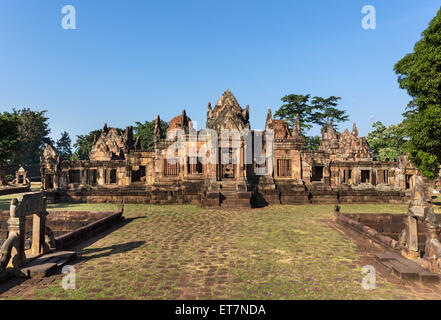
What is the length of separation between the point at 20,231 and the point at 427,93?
17798 mm

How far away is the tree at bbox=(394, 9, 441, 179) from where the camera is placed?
1149 centimetres

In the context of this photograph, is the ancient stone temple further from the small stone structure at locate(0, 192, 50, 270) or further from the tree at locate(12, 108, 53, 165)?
the tree at locate(12, 108, 53, 165)

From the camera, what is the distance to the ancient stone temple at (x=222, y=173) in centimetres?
1652

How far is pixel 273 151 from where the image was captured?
63.1 ft

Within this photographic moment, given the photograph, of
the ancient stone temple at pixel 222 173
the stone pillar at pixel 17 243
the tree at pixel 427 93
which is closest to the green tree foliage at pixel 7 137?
the ancient stone temple at pixel 222 173

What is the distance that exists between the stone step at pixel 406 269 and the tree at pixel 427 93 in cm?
953

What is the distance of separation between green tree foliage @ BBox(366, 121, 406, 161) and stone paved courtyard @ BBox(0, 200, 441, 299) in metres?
23.9

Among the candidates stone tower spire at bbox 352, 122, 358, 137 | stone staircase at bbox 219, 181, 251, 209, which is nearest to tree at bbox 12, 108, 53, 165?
stone staircase at bbox 219, 181, 251, 209

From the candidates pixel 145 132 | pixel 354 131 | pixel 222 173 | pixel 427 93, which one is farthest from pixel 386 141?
pixel 145 132

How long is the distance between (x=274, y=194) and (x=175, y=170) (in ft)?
27.4

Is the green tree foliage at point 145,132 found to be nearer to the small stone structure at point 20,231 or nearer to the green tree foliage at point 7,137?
the green tree foliage at point 7,137

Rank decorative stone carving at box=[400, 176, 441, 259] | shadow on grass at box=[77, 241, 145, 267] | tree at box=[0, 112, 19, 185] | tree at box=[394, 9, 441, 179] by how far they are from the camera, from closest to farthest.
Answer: decorative stone carving at box=[400, 176, 441, 259], shadow on grass at box=[77, 241, 145, 267], tree at box=[394, 9, 441, 179], tree at box=[0, 112, 19, 185]

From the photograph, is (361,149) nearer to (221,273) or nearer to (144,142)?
(221,273)

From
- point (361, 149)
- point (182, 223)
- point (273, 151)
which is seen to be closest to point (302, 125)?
point (361, 149)
